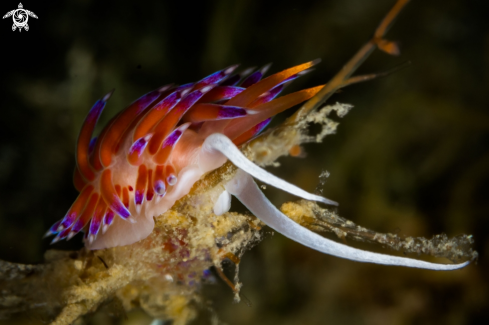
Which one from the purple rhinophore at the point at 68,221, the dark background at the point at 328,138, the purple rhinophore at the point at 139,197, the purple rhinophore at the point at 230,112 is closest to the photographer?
the purple rhinophore at the point at 230,112

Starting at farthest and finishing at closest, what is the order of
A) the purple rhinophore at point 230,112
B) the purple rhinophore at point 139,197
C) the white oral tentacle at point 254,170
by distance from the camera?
1. the purple rhinophore at point 139,197
2. the purple rhinophore at point 230,112
3. the white oral tentacle at point 254,170

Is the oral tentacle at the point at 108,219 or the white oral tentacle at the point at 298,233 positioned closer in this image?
the white oral tentacle at the point at 298,233

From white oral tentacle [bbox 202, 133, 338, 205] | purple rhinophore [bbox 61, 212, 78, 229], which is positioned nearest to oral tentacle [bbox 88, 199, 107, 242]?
purple rhinophore [bbox 61, 212, 78, 229]

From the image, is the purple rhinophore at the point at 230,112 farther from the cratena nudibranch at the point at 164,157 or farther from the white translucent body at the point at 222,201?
the white translucent body at the point at 222,201

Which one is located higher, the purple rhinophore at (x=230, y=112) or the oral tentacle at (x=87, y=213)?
the purple rhinophore at (x=230, y=112)

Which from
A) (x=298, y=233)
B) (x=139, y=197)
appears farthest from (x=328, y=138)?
(x=139, y=197)

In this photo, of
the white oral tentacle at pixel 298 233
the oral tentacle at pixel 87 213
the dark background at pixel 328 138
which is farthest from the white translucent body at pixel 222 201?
the dark background at pixel 328 138

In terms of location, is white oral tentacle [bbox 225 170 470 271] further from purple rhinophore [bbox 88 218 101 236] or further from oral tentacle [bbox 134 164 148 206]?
purple rhinophore [bbox 88 218 101 236]

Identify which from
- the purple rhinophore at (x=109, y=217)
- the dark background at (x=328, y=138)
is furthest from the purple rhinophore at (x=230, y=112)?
the dark background at (x=328, y=138)
